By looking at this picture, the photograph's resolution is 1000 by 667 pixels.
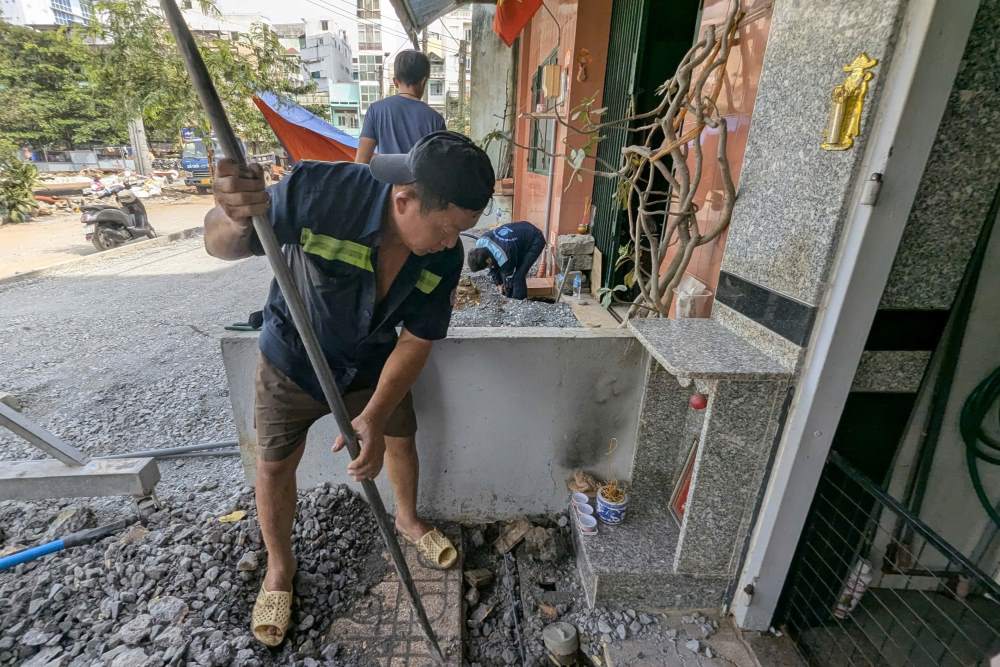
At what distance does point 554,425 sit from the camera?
254cm

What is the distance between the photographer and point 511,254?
430 cm

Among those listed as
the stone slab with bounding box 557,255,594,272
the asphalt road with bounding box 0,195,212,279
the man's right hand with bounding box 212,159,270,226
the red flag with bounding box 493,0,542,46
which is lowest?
the asphalt road with bounding box 0,195,212,279

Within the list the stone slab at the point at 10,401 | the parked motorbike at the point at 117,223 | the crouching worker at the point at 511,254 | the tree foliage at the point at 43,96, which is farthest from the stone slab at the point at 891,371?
the tree foliage at the point at 43,96

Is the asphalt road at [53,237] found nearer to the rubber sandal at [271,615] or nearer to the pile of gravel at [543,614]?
the rubber sandal at [271,615]

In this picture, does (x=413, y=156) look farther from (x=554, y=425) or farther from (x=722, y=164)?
(x=554, y=425)

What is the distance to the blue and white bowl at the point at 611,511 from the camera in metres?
2.36

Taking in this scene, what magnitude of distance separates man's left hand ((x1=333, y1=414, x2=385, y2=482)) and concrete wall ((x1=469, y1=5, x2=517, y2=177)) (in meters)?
8.89

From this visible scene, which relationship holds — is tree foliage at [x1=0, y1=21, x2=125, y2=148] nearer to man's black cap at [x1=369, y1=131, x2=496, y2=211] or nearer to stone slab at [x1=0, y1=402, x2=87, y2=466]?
stone slab at [x1=0, y1=402, x2=87, y2=466]

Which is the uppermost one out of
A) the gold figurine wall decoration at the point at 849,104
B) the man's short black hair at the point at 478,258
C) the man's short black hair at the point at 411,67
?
the man's short black hair at the point at 411,67

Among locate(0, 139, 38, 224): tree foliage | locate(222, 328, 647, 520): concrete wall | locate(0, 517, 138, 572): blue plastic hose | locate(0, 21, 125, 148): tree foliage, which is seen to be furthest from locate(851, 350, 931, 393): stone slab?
locate(0, 21, 125, 148): tree foliage

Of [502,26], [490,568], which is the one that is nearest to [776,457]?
[490,568]

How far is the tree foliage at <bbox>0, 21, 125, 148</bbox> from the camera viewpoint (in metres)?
16.0

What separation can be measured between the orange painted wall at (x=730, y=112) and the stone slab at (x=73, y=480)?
2.99 meters

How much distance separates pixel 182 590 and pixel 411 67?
3.47m
